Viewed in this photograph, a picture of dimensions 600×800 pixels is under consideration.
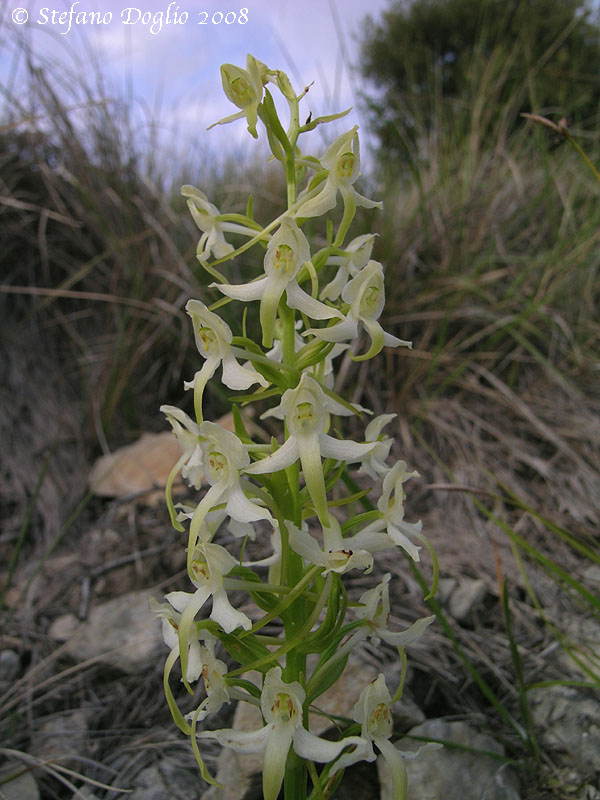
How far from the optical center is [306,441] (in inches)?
45.6

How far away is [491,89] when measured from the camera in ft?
12.6

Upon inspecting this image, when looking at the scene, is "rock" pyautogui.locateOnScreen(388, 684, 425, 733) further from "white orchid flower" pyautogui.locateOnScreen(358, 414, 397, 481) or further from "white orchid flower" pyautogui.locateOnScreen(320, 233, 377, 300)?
"white orchid flower" pyautogui.locateOnScreen(320, 233, 377, 300)

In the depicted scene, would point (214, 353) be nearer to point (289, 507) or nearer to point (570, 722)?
point (289, 507)

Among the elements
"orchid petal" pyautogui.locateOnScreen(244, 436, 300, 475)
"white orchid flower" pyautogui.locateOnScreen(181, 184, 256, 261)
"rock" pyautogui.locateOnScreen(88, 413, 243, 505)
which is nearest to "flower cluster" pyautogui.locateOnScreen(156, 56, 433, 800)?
"orchid petal" pyautogui.locateOnScreen(244, 436, 300, 475)

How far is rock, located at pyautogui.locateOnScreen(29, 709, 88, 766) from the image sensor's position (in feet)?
5.73

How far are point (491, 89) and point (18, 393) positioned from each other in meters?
3.42

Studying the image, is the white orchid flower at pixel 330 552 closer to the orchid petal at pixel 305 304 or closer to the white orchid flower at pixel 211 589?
the white orchid flower at pixel 211 589

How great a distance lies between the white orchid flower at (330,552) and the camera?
1080mm

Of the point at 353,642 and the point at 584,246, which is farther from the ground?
the point at 584,246

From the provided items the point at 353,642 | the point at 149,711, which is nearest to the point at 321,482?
the point at 353,642

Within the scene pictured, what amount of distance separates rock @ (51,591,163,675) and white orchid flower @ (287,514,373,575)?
970 millimetres

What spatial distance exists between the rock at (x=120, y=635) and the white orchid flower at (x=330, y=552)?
0.97m

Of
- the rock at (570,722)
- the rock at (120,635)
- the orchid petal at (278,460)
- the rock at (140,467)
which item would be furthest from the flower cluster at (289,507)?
the rock at (140,467)

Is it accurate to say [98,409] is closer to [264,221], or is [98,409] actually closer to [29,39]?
[264,221]
